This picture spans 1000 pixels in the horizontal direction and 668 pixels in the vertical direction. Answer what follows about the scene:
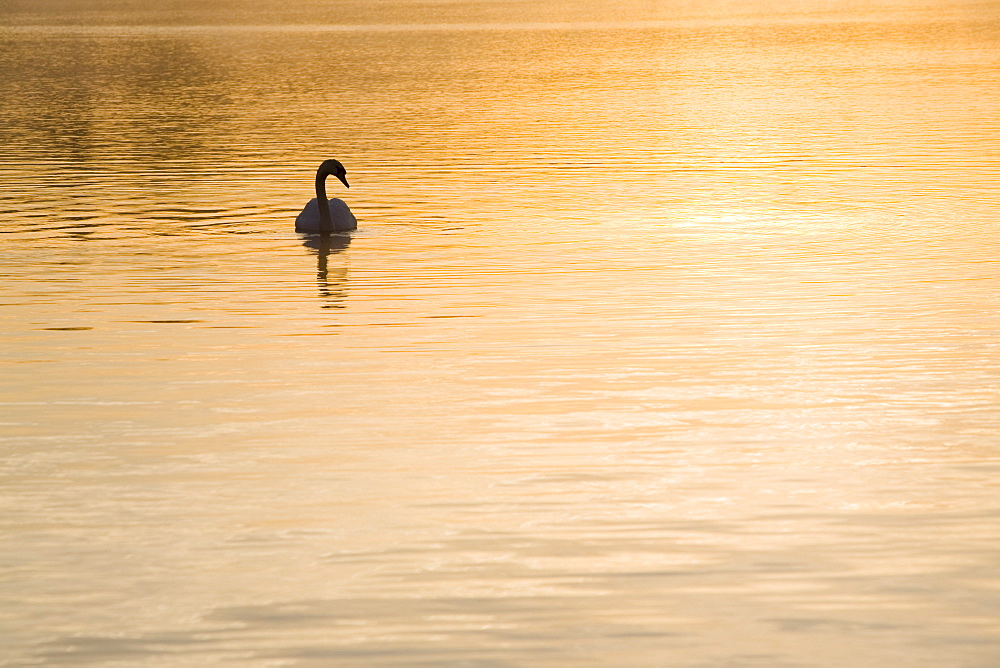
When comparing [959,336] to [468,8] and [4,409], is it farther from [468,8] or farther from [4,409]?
[468,8]

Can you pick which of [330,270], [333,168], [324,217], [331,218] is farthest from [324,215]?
[330,270]

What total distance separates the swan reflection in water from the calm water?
0.24ft

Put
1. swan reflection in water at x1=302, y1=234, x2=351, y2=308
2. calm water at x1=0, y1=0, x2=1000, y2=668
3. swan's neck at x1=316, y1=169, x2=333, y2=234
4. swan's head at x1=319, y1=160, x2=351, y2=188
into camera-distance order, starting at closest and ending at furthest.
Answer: calm water at x1=0, y1=0, x2=1000, y2=668 → swan reflection in water at x1=302, y1=234, x2=351, y2=308 → swan's neck at x1=316, y1=169, x2=333, y2=234 → swan's head at x1=319, y1=160, x2=351, y2=188

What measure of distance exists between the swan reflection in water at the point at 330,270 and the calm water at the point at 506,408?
0.24 ft

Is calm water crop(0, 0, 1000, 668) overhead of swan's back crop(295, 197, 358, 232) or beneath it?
beneath

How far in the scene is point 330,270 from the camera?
51.1 feet

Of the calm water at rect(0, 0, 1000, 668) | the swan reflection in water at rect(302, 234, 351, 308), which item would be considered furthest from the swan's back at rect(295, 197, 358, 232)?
the calm water at rect(0, 0, 1000, 668)

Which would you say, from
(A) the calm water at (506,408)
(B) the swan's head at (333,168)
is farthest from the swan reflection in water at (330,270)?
(B) the swan's head at (333,168)

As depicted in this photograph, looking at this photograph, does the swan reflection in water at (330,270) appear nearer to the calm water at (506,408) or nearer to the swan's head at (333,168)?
the calm water at (506,408)

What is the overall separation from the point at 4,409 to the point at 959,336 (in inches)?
248

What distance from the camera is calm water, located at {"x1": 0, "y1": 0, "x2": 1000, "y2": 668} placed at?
677 centimetres

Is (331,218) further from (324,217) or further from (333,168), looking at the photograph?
(333,168)

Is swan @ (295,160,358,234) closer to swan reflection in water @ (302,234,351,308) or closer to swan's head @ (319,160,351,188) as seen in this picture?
swan reflection in water @ (302,234,351,308)

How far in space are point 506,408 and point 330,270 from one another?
19.1 feet
